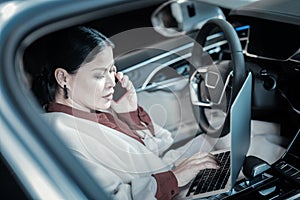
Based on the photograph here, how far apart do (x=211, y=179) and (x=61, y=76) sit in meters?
0.49

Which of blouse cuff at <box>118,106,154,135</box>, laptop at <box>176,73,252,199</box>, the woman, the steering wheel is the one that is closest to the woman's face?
the woman

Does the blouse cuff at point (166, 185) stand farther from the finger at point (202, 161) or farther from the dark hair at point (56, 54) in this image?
the dark hair at point (56, 54)

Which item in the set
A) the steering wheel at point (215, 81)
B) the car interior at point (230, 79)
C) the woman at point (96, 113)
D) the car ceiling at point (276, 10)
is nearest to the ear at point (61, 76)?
the woman at point (96, 113)

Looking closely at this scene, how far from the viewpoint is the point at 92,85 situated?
3.51 feet

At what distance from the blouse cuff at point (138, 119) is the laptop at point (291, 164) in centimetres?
37

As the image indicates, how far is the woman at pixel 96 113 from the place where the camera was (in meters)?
1.09

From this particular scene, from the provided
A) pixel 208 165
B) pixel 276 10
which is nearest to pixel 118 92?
Answer: pixel 208 165

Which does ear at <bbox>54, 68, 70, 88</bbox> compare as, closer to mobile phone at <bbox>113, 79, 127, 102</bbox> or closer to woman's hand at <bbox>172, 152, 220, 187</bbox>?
mobile phone at <bbox>113, 79, 127, 102</bbox>

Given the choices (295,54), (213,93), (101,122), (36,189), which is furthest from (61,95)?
(295,54)

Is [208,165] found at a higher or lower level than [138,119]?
lower

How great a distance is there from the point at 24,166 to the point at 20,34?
0.84ft

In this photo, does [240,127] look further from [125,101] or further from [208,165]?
[125,101]

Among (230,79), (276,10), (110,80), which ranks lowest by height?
(230,79)

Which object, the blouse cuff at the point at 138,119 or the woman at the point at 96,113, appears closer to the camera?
the woman at the point at 96,113
